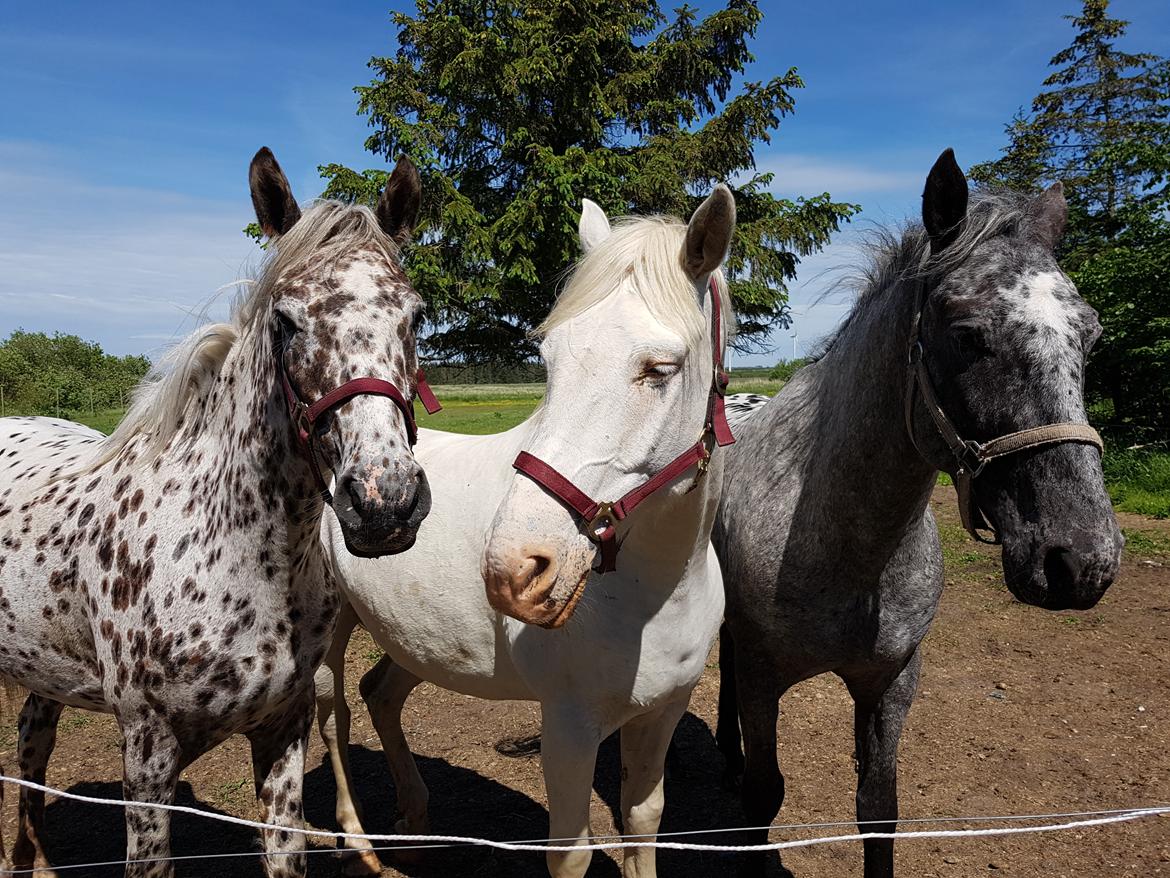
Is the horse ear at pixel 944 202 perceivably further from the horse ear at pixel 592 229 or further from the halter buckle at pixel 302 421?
the halter buckle at pixel 302 421

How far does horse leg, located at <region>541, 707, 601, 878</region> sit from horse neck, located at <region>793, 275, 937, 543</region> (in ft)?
3.75

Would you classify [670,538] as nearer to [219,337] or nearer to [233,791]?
[219,337]

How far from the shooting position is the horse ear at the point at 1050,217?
1994mm

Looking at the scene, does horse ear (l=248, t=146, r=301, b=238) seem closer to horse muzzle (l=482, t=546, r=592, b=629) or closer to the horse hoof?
horse muzzle (l=482, t=546, r=592, b=629)

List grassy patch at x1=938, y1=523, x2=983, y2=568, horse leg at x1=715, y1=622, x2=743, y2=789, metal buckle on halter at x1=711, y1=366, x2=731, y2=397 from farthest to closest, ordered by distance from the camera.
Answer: grassy patch at x1=938, y1=523, x2=983, y2=568 < horse leg at x1=715, y1=622, x2=743, y2=789 < metal buckle on halter at x1=711, y1=366, x2=731, y2=397

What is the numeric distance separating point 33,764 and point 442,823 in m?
1.87

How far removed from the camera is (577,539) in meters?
1.52

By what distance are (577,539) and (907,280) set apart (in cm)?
139

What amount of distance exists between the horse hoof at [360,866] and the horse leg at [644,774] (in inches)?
59.6

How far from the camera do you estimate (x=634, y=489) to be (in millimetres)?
1650

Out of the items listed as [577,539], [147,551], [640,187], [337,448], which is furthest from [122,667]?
[640,187]

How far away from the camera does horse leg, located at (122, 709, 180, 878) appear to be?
2.00 m

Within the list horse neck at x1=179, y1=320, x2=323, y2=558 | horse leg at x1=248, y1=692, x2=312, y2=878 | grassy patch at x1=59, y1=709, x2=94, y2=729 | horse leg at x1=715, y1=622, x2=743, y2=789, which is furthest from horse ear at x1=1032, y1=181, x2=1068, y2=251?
grassy patch at x1=59, y1=709, x2=94, y2=729

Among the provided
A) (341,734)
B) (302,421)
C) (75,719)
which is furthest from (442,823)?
(75,719)
